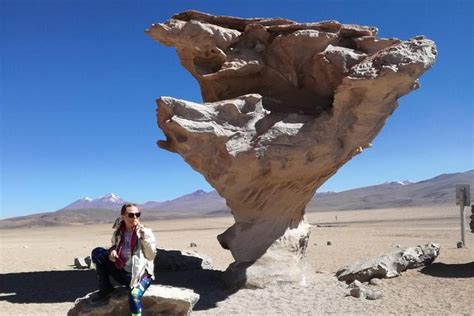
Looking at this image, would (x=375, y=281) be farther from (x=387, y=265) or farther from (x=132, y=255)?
(x=132, y=255)

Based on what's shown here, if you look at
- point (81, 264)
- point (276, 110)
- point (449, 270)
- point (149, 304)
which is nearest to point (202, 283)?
point (276, 110)

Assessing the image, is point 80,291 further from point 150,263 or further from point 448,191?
point 448,191

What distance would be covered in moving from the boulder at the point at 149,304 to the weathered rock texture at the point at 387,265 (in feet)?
17.8

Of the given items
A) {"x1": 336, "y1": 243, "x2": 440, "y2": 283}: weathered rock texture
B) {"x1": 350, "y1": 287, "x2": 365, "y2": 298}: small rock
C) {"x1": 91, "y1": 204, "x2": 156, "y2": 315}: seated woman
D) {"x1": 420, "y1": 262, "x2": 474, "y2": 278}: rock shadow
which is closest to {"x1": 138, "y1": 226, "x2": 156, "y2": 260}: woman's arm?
{"x1": 91, "y1": 204, "x2": 156, "y2": 315}: seated woman

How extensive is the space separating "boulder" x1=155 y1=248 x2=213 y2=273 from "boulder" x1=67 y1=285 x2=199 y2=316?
660 centimetres

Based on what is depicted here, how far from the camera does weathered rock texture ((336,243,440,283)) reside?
37.1 ft

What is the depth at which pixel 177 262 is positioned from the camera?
531 inches

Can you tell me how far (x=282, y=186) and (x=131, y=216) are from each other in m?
5.38

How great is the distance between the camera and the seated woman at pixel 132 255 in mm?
6230

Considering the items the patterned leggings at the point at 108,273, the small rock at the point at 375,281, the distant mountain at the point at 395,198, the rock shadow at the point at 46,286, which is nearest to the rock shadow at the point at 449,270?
the small rock at the point at 375,281

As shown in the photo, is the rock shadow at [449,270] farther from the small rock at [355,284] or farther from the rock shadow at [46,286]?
the rock shadow at [46,286]

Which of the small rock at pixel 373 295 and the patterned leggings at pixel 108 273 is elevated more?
the patterned leggings at pixel 108 273

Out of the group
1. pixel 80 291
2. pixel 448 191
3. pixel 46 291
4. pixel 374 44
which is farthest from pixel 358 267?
pixel 448 191

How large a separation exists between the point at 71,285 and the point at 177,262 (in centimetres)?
284
